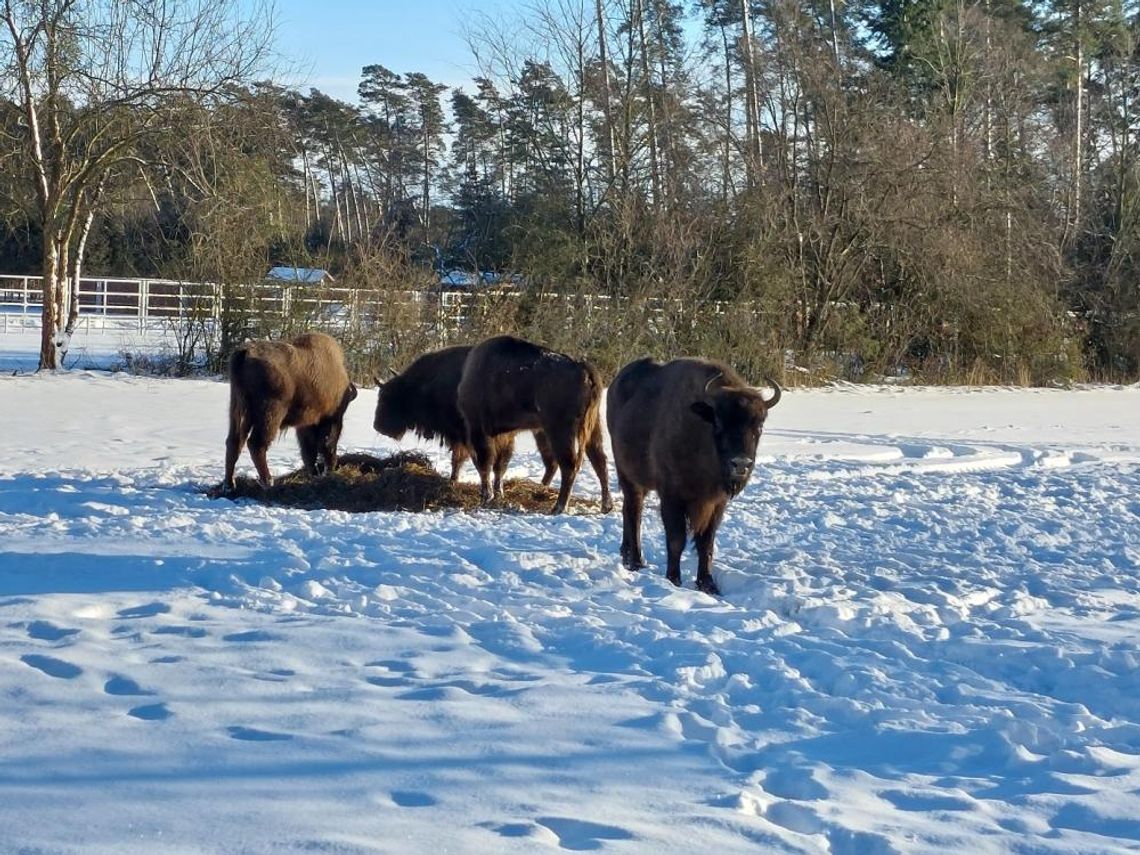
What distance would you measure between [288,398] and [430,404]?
1.98 metres

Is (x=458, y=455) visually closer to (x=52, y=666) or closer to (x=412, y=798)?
(x=52, y=666)

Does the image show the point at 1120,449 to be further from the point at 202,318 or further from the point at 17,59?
the point at 17,59

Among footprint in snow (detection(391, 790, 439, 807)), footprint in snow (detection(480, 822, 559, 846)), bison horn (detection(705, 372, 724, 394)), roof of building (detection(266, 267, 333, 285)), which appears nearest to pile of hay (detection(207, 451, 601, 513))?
bison horn (detection(705, 372, 724, 394))

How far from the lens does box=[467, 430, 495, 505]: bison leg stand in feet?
40.9

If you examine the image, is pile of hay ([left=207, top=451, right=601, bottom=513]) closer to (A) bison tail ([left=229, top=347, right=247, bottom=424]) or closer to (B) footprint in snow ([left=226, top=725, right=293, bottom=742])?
(A) bison tail ([left=229, top=347, right=247, bottom=424])

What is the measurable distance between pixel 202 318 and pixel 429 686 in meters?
19.8

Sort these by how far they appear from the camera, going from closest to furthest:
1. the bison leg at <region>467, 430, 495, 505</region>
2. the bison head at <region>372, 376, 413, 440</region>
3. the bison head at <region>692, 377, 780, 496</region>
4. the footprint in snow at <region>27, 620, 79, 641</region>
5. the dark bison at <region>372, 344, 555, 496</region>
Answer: the footprint in snow at <region>27, 620, 79, 641</region>, the bison head at <region>692, 377, 780, 496</region>, the bison leg at <region>467, 430, 495, 505</region>, the dark bison at <region>372, 344, 555, 496</region>, the bison head at <region>372, 376, 413, 440</region>

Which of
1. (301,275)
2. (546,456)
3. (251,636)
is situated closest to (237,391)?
(546,456)

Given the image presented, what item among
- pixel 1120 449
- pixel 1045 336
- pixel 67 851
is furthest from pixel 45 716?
pixel 1045 336

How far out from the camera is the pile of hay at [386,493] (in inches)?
450

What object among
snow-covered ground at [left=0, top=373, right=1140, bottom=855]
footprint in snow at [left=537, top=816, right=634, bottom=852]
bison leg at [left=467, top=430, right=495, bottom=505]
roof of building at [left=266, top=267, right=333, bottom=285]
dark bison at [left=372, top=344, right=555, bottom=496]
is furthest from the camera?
roof of building at [left=266, top=267, right=333, bottom=285]

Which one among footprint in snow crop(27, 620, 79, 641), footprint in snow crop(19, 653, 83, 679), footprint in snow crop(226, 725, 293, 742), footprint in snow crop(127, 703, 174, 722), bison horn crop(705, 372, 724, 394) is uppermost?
bison horn crop(705, 372, 724, 394)

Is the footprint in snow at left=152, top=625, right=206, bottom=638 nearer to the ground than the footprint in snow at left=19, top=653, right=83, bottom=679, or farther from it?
farther from it

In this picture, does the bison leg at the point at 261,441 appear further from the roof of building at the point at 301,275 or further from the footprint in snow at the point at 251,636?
the roof of building at the point at 301,275
